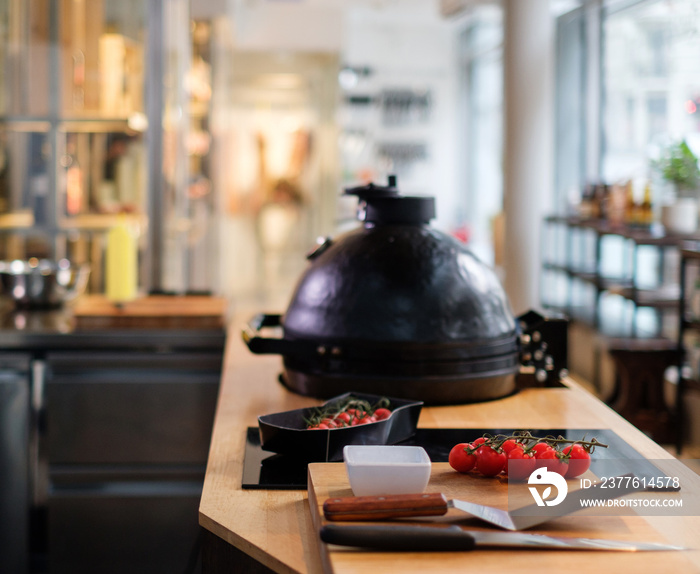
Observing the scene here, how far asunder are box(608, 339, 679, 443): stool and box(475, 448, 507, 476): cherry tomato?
10.9 ft

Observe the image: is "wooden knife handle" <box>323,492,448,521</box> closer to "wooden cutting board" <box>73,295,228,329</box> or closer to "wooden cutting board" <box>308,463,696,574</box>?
"wooden cutting board" <box>308,463,696,574</box>

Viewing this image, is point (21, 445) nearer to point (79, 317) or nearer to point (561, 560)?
point (79, 317)

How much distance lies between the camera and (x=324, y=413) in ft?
4.30

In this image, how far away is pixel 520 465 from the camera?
1.04m

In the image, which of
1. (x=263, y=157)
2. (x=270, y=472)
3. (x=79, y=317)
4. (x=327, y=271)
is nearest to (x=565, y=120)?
(x=263, y=157)

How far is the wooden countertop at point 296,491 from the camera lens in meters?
0.86

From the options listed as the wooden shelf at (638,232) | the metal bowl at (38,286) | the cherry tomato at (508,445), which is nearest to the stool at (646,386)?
the wooden shelf at (638,232)

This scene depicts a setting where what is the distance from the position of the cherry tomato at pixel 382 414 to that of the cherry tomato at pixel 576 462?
12.5 inches

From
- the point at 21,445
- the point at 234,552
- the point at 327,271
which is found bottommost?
the point at 21,445

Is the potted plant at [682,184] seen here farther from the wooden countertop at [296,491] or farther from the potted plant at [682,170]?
the wooden countertop at [296,491]

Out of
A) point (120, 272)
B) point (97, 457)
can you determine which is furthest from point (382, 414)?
point (120, 272)

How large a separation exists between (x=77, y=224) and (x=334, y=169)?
18.7ft

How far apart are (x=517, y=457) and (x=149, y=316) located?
5.60ft

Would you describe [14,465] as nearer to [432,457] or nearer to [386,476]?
[432,457]
